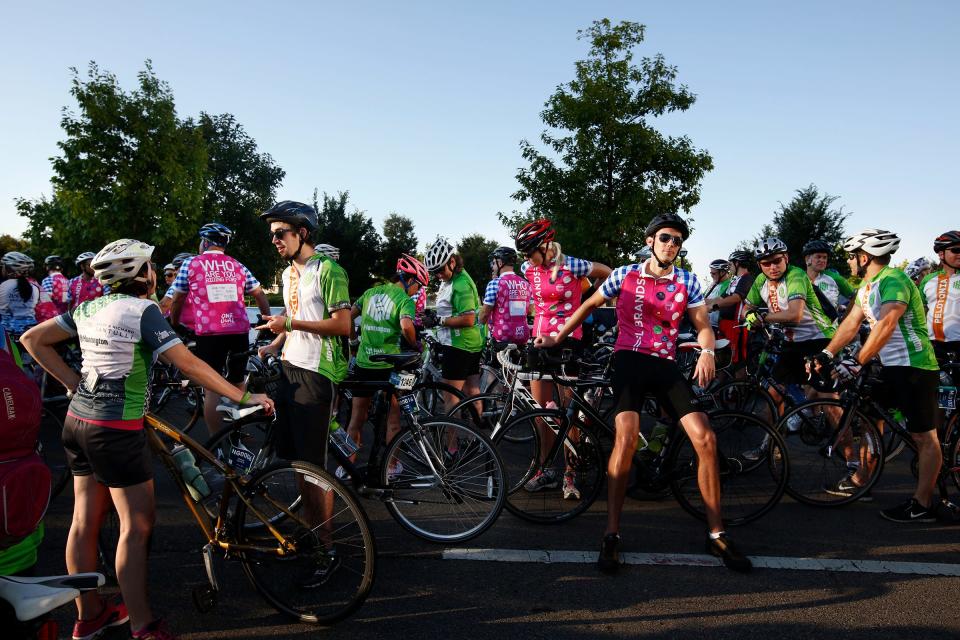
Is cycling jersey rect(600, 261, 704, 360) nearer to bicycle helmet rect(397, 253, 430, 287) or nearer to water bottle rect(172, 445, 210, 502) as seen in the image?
bicycle helmet rect(397, 253, 430, 287)

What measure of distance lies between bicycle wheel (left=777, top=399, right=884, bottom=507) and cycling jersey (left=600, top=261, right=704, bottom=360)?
1.70 meters

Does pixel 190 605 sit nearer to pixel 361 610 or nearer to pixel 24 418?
pixel 361 610

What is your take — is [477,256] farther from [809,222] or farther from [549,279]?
[549,279]

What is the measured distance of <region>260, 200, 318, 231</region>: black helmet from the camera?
12.3 ft

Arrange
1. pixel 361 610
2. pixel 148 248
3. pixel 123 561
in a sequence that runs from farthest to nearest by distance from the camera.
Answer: pixel 361 610
pixel 148 248
pixel 123 561

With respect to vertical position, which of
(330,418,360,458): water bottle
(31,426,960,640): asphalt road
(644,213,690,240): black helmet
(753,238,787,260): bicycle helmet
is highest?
(753,238,787,260): bicycle helmet

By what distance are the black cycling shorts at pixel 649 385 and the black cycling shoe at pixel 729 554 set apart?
2.63ft

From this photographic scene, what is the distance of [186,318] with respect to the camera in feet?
26.2

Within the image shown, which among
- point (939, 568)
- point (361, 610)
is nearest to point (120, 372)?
point (361, 610)

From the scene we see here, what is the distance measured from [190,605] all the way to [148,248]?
187 centimetres

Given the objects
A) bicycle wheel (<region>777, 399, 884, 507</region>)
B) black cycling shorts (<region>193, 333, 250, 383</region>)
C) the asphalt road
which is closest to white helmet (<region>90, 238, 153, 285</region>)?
the asphalt road

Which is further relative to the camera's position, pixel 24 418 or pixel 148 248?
pixel 148 248

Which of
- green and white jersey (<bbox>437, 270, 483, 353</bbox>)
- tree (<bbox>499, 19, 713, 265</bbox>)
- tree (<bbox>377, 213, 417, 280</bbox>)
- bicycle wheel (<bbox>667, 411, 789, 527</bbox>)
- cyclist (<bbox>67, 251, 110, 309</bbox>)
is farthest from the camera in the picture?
tree (<bbox>377, 213, 417, 280</bbox>)


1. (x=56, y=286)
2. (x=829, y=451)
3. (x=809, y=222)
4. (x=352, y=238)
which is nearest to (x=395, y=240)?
(x=352, y=238)
